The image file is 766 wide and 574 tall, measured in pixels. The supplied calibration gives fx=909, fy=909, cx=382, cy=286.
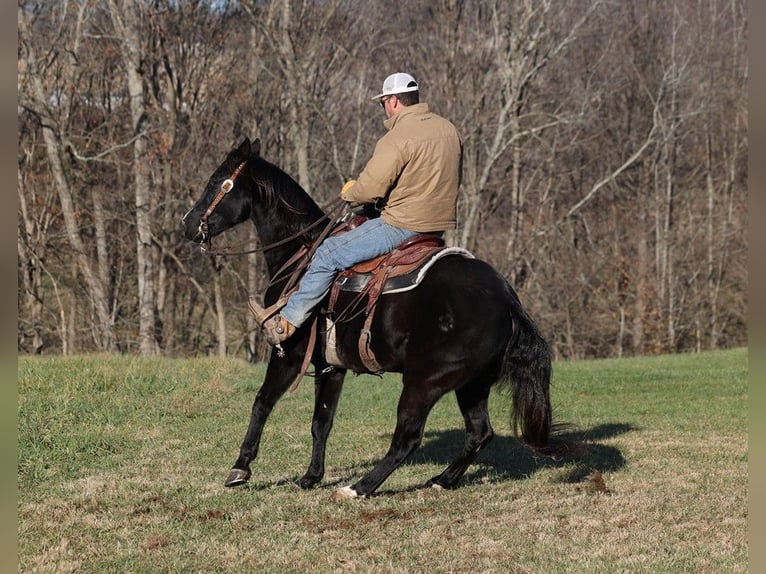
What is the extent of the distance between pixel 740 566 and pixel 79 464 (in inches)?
220

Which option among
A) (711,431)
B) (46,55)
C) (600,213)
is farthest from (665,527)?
(600,213)

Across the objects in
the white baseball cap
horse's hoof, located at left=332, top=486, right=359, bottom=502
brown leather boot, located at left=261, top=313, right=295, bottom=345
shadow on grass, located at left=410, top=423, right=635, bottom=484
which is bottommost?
shadow on grass, located at left=410, top=423, right=635, bottom=484

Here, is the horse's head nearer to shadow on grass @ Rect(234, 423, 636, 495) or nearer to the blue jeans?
the blue jeans

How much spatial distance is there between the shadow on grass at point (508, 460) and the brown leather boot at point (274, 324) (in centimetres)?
132

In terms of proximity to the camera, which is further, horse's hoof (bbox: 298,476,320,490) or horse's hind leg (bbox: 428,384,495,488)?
horse's hoof (bbox: 298,476,320,490)

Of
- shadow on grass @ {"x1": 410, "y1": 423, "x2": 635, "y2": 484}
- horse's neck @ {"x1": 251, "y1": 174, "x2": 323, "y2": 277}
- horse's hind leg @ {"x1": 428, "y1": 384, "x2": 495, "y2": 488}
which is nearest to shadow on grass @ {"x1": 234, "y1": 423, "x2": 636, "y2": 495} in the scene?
shadow on grass @ {"x1": 410, "y1": 423, "x2": 635, "y2": 484}

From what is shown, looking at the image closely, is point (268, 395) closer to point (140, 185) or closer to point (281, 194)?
point (281, 194)

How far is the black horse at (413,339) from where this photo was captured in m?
6.43

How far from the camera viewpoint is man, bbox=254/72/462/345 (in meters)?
6.62

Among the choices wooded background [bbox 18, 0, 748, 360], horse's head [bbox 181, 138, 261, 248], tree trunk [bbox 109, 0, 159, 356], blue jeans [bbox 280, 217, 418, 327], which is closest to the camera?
blue jeans [bbox 280, 217, 418, 327]

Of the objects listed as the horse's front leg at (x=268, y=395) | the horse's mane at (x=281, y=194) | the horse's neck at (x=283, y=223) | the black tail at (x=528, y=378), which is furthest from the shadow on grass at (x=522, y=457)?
the horse's mane at (x=281, y=194)

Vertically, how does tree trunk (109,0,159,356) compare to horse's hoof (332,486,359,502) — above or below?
above

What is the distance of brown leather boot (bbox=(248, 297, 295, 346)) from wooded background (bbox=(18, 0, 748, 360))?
17.5 m

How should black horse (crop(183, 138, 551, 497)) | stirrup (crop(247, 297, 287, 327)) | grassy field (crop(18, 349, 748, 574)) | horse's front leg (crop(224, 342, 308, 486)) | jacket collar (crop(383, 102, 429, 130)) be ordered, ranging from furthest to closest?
horse's front leg (crop(224, 342, 308, 486)), stirrup (crop(247, 297, 287, 327)), jacket collar (crop(383, 102, 429, 130)), black horse (crop(183, 138, 551, 497)), grassy field (crop(18, 349, 748, 574))
